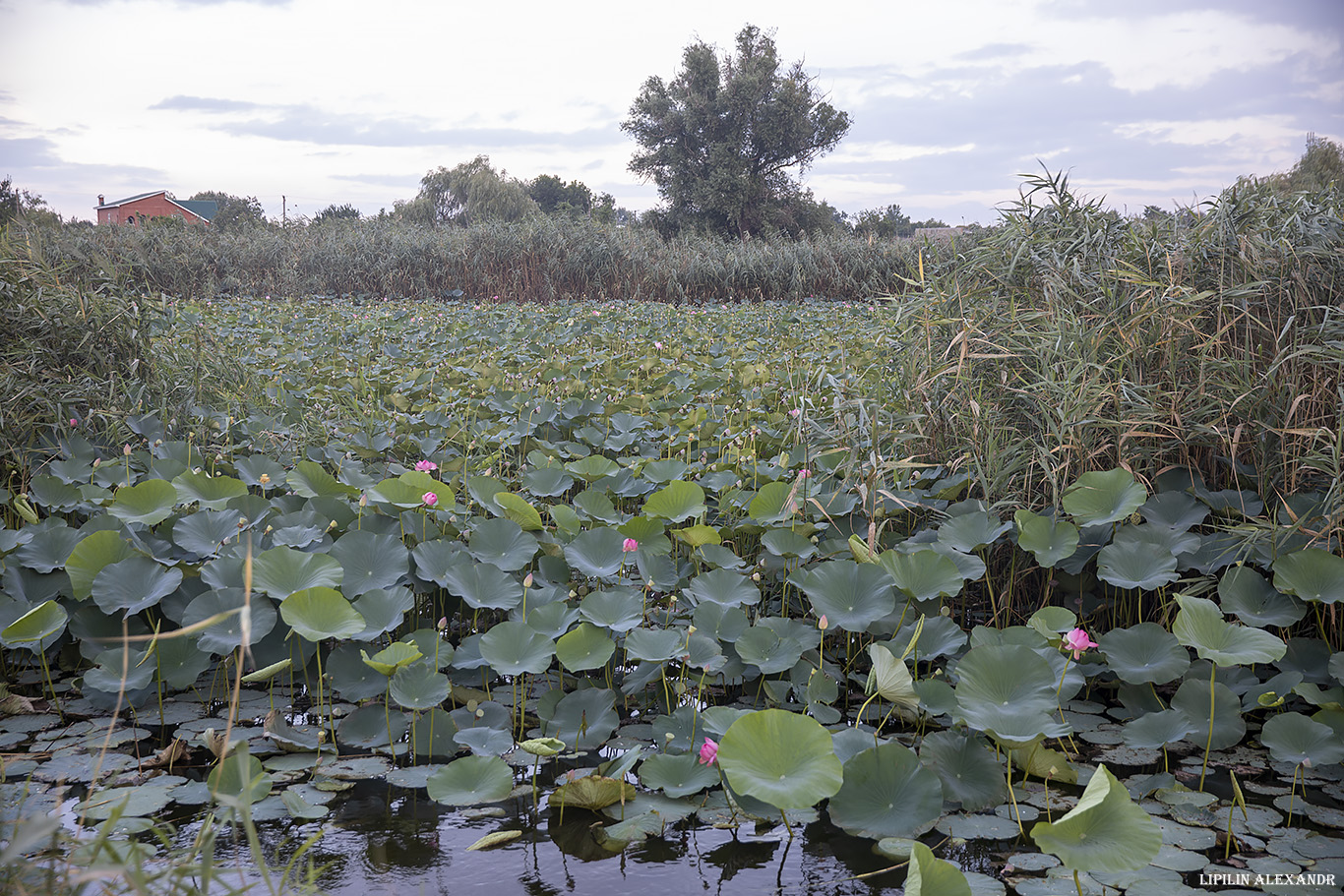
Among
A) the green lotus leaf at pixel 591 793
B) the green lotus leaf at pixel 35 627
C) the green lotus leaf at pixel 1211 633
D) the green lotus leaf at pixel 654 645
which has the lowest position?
the green lotus leaf at pixel 591 793

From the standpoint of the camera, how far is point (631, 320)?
7562 millimetres

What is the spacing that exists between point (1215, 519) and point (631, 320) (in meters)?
5.85

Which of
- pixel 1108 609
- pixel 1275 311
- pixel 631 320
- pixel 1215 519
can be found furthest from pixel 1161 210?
pixel 631 320

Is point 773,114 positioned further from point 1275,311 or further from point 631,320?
point 1275,311

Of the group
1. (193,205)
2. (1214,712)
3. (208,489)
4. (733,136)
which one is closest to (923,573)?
(1214,712)

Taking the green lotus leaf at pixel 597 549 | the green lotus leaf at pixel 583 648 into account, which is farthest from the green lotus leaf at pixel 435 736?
the green lotus leaf at pixel 597 549

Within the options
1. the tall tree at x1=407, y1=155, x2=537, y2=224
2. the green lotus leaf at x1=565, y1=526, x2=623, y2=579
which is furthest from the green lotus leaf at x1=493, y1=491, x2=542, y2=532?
the tall tree at x1=407, y1=155, x2=537, y2=224

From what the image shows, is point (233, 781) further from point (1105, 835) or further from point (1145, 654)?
point (1145, 654)

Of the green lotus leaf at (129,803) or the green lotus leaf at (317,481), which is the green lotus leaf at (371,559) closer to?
the green lotus leaf at (317,481)

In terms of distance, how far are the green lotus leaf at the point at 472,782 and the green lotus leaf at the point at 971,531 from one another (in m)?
1.25

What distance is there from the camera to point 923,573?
186 cm

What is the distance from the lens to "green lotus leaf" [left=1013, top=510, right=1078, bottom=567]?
1997 millimetres

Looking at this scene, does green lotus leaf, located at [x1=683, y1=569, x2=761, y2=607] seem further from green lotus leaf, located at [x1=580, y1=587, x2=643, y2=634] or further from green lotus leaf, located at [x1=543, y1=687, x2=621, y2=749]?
green lotus leaf, located at [x1=543, y1=687, x2=621, y2=749]

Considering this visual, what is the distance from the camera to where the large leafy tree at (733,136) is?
70.1 feet
